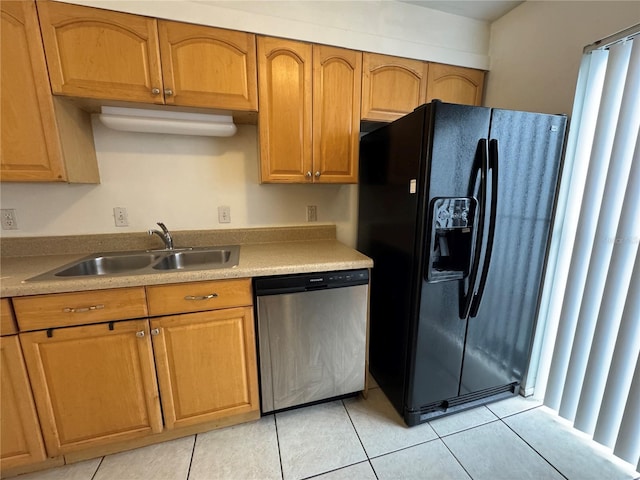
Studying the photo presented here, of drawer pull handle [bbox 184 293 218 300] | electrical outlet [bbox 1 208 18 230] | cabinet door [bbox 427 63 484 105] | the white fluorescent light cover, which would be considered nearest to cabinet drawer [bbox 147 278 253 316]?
drawer pull handle [bbox 184 293 218 300]

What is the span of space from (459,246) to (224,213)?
1499mm

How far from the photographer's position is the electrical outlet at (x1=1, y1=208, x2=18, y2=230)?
4.96 ft

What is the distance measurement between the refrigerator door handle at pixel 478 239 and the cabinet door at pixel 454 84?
2.45ft

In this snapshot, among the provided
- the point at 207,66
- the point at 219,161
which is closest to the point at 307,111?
the point at 207,66

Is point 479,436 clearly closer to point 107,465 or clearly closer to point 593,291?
point 593,291

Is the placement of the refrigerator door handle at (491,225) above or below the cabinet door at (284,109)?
below

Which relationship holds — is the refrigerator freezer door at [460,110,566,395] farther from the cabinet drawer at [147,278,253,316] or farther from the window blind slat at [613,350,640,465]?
the cabinet drawer at [147,278,253,316]

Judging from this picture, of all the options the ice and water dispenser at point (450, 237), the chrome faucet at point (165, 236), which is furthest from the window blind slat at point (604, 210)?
the chrome faucet at point (165, 236)

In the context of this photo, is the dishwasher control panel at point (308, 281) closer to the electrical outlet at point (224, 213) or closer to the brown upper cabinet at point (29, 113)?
the electrical outlet at point (224, 213)

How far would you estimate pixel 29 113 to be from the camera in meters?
1.26

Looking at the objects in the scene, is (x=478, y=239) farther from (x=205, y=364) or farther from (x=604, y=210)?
(x=205, y=364)

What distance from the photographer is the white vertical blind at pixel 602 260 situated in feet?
3.92

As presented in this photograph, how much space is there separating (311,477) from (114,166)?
2040mm

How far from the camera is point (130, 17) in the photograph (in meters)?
1.28
